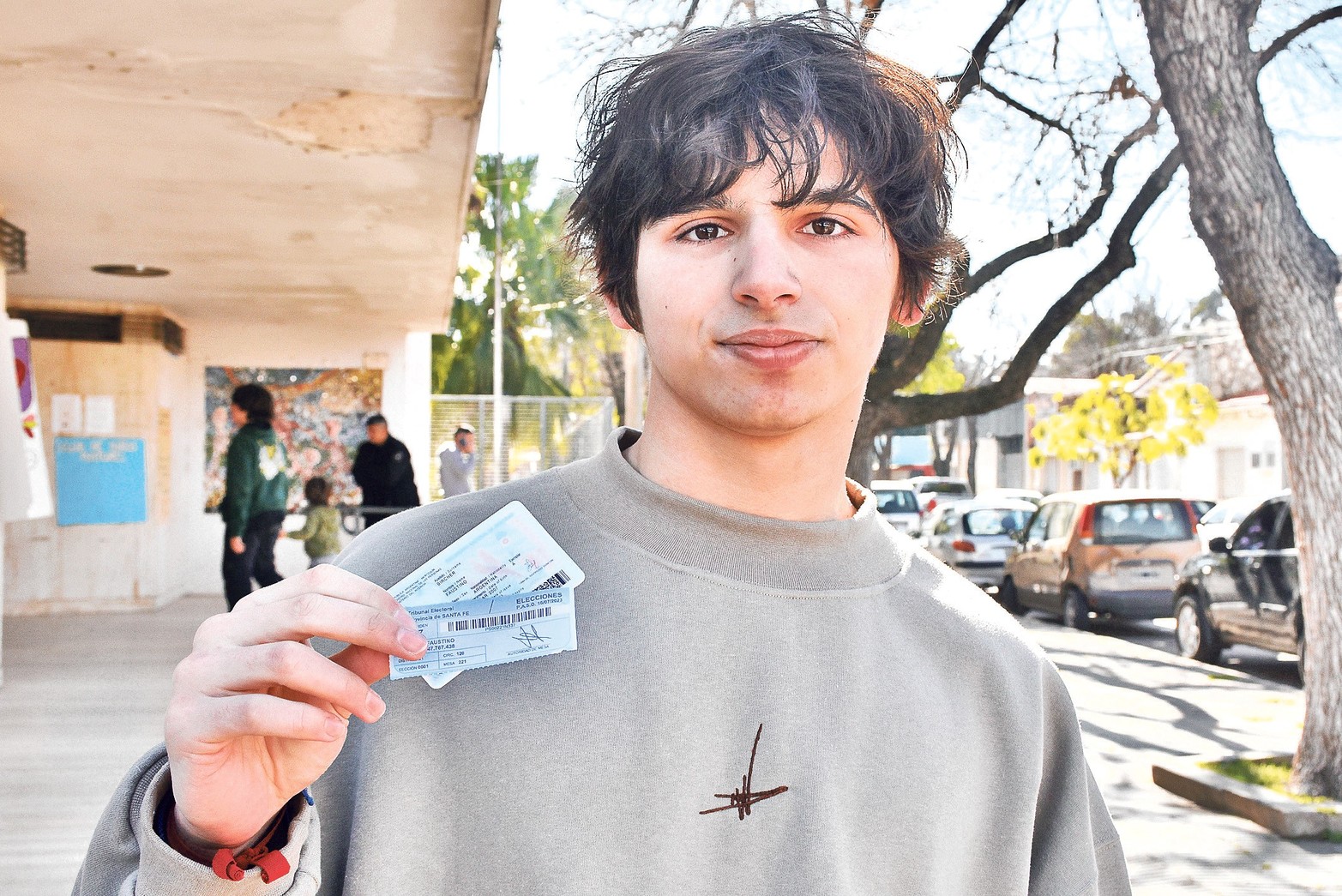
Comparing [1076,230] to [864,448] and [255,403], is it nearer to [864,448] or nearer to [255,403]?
[864,448]

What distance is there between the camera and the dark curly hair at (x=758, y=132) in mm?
1549

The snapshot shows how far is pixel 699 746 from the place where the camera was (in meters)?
1.33

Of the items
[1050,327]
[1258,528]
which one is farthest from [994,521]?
[1050,327]

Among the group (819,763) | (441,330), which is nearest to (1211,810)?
(819,763)

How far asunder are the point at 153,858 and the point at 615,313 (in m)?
1.06

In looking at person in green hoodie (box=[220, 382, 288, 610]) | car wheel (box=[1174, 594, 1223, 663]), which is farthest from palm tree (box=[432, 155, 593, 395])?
person in green hoodie (box=[220, 382, 288, 610])

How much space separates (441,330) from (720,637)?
13.7 meters

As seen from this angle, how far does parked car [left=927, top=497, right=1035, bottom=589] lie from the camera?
18109 millimetres

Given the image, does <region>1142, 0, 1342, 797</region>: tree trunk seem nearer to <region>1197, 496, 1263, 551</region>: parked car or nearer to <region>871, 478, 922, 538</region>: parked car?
<region>1197, 496, 1263, 551</region>: parked car

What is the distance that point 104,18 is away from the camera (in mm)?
4871

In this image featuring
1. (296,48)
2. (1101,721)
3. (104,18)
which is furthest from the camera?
(1101,721)

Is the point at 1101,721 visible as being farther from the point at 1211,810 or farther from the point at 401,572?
the point at 401,572

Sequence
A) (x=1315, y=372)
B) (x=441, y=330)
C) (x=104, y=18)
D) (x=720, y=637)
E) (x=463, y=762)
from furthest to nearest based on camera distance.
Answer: (x=441, y=330) → (x=1315, y=372) → (x=104, y=18) → (x=720, y=637) → (x=463, y=762)

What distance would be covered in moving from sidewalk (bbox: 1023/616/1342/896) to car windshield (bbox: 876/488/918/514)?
10533 mm
